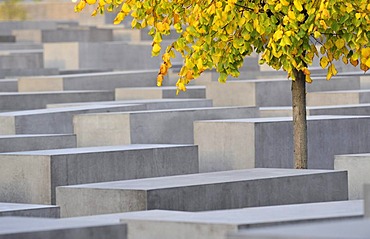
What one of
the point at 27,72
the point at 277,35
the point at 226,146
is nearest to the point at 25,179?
the point at 226,146

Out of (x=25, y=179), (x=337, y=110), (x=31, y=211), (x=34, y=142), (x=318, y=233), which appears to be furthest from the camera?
(x=337, y=110)

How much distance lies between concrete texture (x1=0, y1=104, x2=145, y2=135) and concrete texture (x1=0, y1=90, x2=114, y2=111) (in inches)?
94.1

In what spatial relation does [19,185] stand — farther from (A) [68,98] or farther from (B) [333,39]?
(A) [68,98]

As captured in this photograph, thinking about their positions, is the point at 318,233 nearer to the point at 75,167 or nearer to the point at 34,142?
the point at 75,167

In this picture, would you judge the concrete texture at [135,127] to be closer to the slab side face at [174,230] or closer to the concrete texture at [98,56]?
the slab side face at [174,230]

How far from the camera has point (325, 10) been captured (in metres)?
9.79

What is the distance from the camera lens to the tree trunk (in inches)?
443

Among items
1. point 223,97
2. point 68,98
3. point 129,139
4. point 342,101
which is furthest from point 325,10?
point 68,98

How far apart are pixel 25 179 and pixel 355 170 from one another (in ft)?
9.21

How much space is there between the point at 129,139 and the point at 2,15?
125ft

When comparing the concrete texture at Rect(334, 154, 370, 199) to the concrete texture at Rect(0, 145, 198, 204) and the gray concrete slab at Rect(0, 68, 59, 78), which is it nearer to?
the concrete texture at Rect(0, 145, 198, 204)

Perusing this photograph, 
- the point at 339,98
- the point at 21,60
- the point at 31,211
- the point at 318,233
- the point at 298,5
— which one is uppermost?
the point at 21,60

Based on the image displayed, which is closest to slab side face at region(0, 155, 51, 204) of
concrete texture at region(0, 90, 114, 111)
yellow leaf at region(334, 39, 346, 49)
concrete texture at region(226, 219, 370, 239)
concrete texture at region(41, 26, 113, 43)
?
yellow leaf at region(334, 39, 346, 49)

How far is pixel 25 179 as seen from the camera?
1105cm
